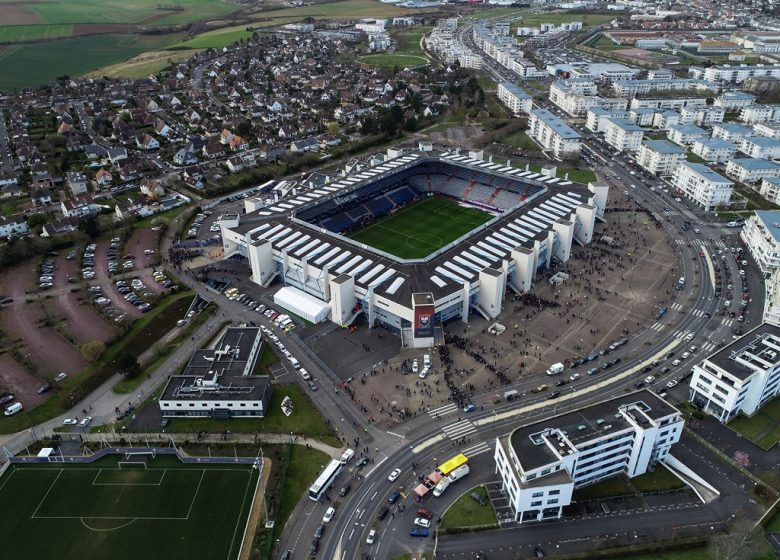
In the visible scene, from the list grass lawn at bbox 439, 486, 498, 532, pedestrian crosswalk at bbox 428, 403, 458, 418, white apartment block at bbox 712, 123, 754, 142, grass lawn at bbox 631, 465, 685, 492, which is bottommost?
white apartment block at bbox 712, 123, 754, 142

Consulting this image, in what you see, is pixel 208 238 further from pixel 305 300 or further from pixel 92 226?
pixel 305 300

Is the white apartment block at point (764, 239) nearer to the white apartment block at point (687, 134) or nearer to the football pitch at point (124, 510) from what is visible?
the white apartment block at point (687, 134)

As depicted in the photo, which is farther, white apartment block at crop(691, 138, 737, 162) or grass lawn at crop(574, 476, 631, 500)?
white apartment block at crop(691, 138, 737, 162)

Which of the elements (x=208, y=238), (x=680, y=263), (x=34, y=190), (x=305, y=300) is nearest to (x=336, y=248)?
(x=305, y=300)

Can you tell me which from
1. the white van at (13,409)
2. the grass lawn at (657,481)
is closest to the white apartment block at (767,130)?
the grass lawn at (657,481)

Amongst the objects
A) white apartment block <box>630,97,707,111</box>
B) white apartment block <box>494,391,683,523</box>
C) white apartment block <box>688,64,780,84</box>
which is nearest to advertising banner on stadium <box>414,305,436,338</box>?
white apartment block <box>494,391,683,523</box>

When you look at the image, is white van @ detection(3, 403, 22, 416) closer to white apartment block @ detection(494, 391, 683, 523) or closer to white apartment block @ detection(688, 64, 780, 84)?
white apartment block @ detection(494, 391, 683, 523)
